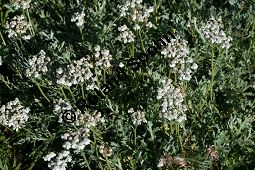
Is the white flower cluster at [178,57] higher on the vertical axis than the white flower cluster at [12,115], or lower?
higher

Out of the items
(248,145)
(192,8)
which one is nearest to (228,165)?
(248,145)

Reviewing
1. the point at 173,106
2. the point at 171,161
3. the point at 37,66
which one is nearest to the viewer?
the point at 173,106

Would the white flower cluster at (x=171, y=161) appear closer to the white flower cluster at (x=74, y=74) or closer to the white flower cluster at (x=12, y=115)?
the white flower cluster at (x=74, y=74)

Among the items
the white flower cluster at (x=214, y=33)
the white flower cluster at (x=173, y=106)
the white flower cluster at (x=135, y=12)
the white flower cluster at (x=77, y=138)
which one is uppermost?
the white flower cluster at (x=135, y=12)

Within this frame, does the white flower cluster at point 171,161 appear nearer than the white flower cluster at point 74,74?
No

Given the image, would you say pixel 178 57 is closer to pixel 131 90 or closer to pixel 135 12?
pixel 135 12

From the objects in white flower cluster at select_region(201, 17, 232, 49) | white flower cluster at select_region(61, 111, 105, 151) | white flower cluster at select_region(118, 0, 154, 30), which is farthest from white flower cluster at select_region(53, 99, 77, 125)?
white flower cluster at select_region(201, 17, 232, 49)

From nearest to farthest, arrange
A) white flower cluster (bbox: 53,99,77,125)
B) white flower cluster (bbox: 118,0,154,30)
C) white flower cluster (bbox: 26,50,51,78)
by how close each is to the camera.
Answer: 1. white flower cluster (bbox: 53,99,77,125)
2. white flower cluster (bbox: 26,50,51,78)
3. white flower cluster (bbox: 118,0,154,30)

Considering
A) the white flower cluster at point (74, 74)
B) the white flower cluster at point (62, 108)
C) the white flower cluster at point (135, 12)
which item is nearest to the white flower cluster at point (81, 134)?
the white flower cluster at point (62, 108)

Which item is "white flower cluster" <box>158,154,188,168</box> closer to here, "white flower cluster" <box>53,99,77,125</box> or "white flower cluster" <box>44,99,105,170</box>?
"white flower cluster" <box>44,99,105,170</box>

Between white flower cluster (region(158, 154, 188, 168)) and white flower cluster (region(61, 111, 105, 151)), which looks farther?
white flower cluster (region(158, 154, 188, 168))

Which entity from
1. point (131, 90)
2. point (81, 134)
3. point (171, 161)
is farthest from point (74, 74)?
point (171, 161)

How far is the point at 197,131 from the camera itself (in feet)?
21.8

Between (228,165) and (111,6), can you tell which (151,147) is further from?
(111,6)
